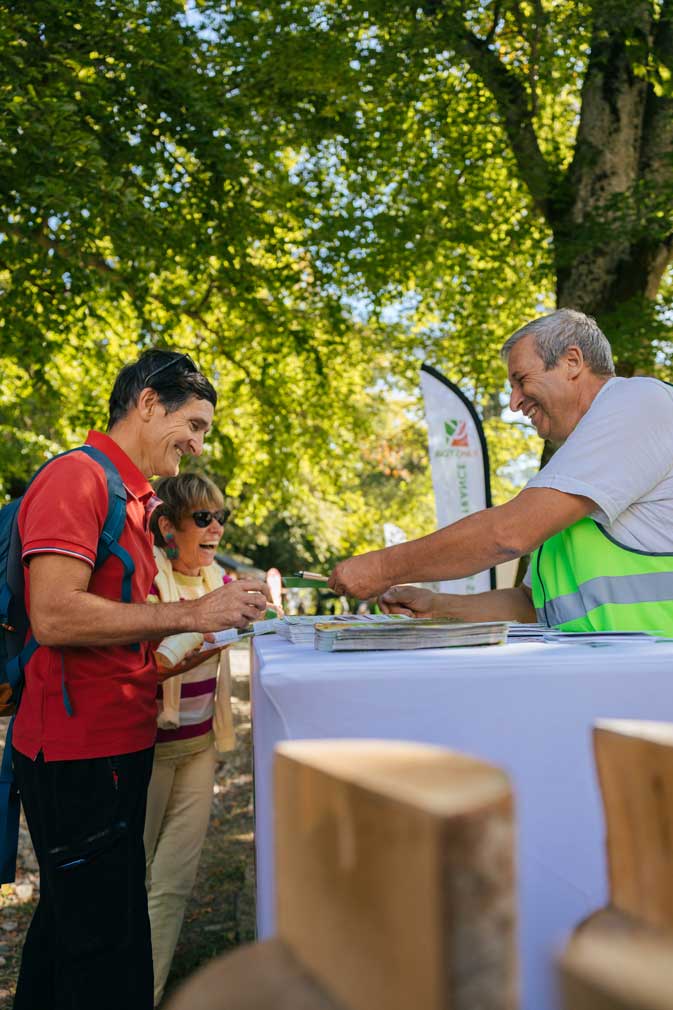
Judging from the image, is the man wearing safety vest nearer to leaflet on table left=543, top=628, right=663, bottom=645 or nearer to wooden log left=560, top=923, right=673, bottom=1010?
leaflet on table left=543, top=628, right=663, bottom=645

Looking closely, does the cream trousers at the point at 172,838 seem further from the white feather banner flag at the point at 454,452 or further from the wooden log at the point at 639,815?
the white feather banner flag at the point at 454,452

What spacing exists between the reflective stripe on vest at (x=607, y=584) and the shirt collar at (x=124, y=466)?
3.65ft

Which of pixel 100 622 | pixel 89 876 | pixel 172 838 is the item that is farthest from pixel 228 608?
pixel 172 838

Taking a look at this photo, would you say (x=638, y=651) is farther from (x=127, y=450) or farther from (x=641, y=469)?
(x=127, y=450)

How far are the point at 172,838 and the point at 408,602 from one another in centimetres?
159

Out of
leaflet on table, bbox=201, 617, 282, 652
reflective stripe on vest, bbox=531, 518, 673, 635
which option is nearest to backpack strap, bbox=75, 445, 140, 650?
leaflet on table, bbox=201, 617, 282, 652

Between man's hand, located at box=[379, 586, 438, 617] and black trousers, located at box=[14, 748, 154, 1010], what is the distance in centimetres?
97

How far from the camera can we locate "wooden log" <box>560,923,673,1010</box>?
39 cm

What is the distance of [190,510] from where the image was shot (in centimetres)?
388

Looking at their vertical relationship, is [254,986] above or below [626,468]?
below

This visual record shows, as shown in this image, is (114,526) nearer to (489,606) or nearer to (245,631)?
(245,631)

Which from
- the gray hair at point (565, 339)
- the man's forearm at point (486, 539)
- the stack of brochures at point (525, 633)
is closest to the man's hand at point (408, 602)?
the man's forearm at point (486, 539)

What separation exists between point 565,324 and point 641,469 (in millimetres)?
605

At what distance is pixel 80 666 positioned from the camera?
2131 millimetres
